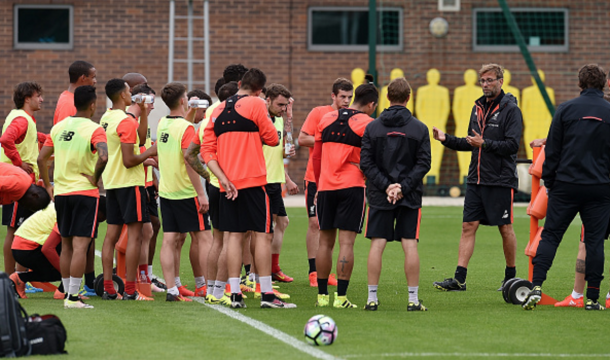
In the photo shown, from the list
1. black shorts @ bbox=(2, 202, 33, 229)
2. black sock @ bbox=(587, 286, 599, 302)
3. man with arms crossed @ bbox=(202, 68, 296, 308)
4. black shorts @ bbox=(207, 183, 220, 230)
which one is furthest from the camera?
black shorts @ bbox=(2, 202, 33, 229)

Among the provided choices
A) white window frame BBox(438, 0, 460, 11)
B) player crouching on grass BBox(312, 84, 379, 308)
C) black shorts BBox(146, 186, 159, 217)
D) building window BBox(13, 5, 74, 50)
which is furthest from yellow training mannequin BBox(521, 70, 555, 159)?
player crouching on grass BBox(312, 84, 379, 308)

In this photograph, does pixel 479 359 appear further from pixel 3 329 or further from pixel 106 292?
pixel 106 292

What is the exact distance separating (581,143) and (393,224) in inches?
66.0

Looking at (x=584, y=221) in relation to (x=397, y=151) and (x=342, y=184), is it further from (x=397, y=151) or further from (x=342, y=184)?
(x=342, y=184)

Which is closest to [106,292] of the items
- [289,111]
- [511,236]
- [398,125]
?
[289,111]

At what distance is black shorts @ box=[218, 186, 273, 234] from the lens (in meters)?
8.17

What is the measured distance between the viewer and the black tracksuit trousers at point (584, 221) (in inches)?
319

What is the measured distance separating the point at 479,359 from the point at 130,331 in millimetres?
2522

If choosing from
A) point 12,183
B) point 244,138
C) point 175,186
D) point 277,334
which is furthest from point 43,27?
point 277,334

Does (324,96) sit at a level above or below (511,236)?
above

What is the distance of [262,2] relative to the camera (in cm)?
2252

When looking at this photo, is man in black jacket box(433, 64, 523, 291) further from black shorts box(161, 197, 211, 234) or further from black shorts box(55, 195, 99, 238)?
black shorts box(55, 195, 99, 238)

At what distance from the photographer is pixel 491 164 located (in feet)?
31.5

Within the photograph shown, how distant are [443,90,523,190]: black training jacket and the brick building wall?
12.6m
